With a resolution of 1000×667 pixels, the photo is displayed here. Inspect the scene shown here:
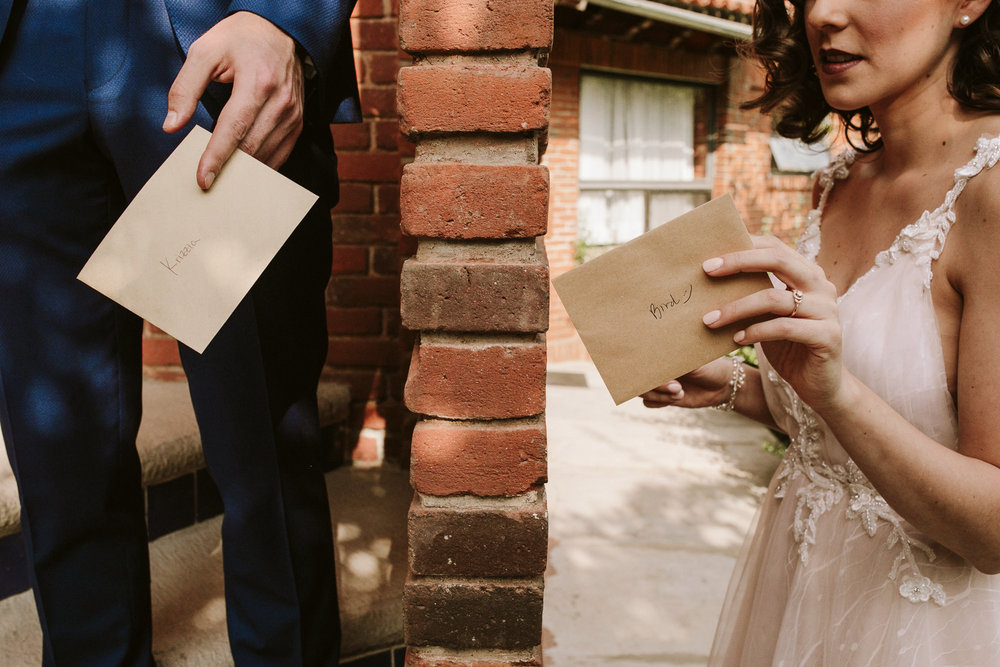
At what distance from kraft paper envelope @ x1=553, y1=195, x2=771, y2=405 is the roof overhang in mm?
5419

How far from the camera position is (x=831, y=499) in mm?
1188

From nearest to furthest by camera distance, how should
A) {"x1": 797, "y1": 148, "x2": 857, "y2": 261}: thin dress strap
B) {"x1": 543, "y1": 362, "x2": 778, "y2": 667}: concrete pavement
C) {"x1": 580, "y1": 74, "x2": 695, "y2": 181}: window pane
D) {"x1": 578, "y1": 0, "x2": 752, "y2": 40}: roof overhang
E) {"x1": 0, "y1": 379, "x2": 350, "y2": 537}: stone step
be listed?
{"x1": 797, "y1": 148, "x2": 857, "y2": 261}: thin dress strap
{"x1": 0, "y1": 379, "x2": 350, "y2": 537}: stone step
{"x1": 543, "y1": 362, "x2": 778, "y2": 667}: concrete pavement
{"x1": 578, "y1": 0, "x2": 752, "y2": 40}: roof overhang
{"x1": 580, "y1": 74, "x2": 695, "y2": 181}: window pane

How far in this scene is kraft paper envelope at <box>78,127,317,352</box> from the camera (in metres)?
0.79

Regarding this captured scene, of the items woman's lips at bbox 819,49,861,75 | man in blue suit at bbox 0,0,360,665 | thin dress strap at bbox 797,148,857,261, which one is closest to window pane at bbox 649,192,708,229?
thin dress strap at bbox 797,148,857,261

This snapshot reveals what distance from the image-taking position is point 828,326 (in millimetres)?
788

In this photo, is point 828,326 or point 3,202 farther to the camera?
point 3,202

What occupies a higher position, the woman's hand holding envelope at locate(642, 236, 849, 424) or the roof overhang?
the roof overhang

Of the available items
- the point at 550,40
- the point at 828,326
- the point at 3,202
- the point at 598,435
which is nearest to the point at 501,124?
the point at 550,40

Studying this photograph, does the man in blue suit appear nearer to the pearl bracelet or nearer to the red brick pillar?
the red brick pillar

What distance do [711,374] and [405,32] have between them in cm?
75

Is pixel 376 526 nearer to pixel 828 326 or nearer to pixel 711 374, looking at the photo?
pixel 711 374

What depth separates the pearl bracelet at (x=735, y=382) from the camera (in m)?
1.28

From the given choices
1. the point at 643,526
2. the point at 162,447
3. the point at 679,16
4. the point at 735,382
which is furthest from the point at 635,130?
the point at 735,382

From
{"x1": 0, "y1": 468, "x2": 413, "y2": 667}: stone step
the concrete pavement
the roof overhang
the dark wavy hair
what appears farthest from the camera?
the roof overhang
